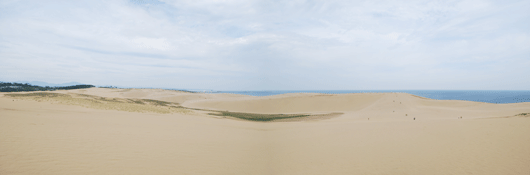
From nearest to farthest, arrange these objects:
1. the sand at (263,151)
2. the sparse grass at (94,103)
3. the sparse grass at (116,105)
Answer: the sand at (263,151)
the sparse grass at (94,103)
the sparse grass at (116,105)

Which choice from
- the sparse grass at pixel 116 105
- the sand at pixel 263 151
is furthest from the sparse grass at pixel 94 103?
the sand at pixel 263 151

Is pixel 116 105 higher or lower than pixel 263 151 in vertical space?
higher

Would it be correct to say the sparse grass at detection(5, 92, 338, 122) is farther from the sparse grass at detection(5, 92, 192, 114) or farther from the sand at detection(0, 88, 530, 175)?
the sand at detection(0, 88, 530, 175)

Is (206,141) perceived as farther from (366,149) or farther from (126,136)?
(366,149)

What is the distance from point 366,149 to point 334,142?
59.6 inches

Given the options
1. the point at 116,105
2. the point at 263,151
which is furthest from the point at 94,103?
the point at 263,151

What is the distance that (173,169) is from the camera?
20.1ft

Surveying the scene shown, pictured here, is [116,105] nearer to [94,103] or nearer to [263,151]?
[94,103]

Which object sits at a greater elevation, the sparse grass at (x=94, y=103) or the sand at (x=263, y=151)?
the sparse grass at (x=94, y=103)

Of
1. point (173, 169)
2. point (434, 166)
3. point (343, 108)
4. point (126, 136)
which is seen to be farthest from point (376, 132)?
point (343, 108)

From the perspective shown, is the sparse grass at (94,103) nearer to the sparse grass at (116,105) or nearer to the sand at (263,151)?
the sparse grass at (116,105)

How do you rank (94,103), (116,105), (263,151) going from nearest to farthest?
1. (263,151)
2. (94,103)
3. (116,105)

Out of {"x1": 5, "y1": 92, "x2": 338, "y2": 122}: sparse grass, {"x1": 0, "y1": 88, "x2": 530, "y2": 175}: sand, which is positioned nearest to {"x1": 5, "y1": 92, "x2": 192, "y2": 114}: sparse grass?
{"x1": 5, "y1": 92, "x2": 338, "y2": 122}: sparse grass

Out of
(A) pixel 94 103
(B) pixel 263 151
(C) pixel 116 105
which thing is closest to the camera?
(B) pixel 263 151
